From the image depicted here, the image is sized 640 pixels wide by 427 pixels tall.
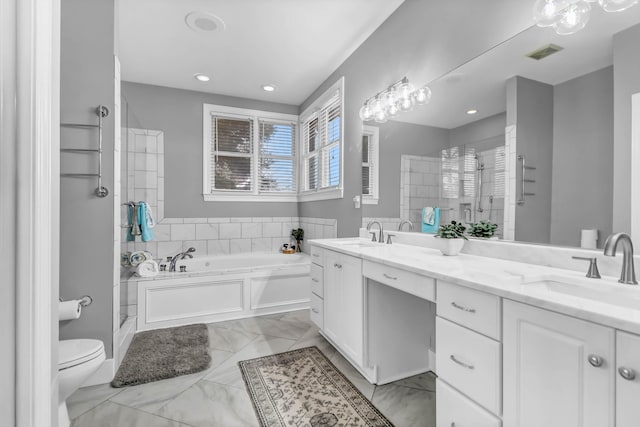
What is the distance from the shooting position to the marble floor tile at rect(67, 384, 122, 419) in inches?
68.7

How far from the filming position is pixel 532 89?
1.50m

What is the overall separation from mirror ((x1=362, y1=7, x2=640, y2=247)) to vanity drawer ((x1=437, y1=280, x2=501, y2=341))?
61 centimetres

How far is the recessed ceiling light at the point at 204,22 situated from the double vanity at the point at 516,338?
223 cm

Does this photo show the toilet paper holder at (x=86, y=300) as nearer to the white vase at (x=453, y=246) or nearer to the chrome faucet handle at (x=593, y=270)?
the white vase at (x=453, y=246)

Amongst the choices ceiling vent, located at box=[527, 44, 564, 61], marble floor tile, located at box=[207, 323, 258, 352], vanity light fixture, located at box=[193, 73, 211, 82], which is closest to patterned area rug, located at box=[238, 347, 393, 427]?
marble floor tile, located at box=[207, 323, 258, 352]

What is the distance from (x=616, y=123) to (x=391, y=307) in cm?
139

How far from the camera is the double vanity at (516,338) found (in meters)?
0.77

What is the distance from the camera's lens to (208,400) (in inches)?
71.0

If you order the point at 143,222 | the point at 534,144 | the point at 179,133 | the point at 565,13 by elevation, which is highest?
the point at 179,133

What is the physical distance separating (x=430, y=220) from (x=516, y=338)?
1264mm

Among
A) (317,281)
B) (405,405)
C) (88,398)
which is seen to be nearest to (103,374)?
(88,398)

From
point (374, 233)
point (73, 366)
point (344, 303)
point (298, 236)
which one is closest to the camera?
point (73, 366)

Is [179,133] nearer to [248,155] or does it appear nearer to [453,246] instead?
[248,155]

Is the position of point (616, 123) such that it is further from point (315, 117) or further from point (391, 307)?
point (315, 117)
